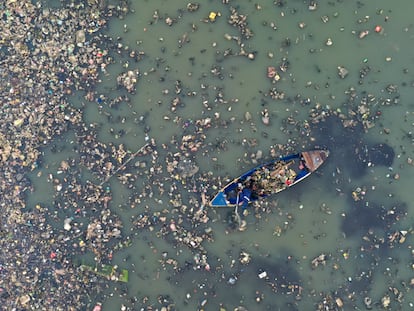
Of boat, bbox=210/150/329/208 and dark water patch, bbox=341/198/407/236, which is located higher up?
boat, bbox=210/150/329/208

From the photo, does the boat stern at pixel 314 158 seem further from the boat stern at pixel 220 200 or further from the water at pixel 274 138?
the boat stern at pixel 220 200

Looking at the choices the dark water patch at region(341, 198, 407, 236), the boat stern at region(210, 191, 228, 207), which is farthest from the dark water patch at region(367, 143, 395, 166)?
the boat stern at region(210, 191, 228, 207)

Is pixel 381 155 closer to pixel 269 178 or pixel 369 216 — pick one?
pixel 369 216

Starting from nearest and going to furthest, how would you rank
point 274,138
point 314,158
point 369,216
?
point 314,158
point 369,216
point 274,138

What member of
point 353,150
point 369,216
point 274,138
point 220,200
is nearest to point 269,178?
point 274,138

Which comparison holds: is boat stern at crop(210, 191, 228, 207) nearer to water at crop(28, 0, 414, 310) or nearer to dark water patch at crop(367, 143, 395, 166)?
water at crop(28, 0, 414, 310)

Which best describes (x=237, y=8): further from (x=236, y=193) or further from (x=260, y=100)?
(x=236, y=193)

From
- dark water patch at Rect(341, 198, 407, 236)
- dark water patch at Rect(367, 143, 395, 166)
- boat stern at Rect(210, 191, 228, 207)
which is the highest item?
dark water patch at Rect(367, 143, 395, 166)
